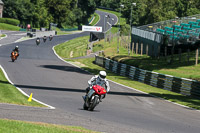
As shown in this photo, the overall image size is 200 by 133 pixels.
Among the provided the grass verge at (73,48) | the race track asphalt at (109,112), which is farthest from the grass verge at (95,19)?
the race track asphalt at (109,112)

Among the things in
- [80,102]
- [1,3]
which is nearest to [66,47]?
[1,3]

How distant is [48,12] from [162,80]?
98.4 metres

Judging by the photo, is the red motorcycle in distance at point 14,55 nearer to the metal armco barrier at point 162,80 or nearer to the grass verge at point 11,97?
the metal armco barrier at point 162,80

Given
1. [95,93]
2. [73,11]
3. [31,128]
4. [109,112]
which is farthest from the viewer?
[73,11]

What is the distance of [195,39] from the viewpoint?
43625 mm

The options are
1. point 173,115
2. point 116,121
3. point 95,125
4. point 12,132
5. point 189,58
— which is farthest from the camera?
point 189,58

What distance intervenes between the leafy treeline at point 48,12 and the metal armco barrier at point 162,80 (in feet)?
244

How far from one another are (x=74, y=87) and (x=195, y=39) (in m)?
21.7

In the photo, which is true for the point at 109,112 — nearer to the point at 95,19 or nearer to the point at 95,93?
the point at 95,93

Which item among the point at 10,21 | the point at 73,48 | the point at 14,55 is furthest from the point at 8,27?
the point at 14,55

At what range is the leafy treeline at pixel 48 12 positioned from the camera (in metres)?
112

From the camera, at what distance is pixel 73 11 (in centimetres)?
13950

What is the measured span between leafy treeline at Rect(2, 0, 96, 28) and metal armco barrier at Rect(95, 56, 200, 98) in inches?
2927

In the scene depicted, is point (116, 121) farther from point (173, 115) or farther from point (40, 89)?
point (40, 89)
